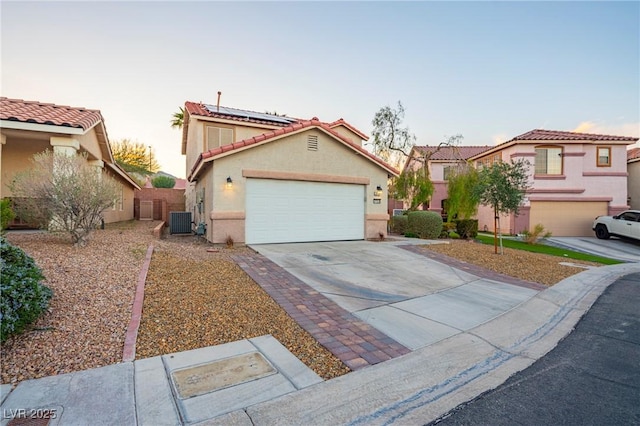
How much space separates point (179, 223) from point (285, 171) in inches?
285

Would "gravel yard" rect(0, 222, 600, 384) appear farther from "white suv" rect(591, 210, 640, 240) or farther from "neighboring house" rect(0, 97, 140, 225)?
"white suv" rect(591, 210, 640, 240)

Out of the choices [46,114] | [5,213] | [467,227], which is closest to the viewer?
[5,213]

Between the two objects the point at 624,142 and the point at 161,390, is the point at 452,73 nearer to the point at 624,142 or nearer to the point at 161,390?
the point at 624,142

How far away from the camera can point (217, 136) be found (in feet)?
51.6

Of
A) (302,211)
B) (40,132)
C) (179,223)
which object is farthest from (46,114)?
(302,211)

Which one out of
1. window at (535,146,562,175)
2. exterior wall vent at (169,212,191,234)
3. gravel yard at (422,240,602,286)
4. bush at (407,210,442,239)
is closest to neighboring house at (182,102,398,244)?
exterior wall vent at (169,212,191,234)

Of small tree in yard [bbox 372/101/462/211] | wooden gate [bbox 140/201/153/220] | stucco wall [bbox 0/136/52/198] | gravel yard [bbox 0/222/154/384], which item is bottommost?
gravel yard [bbox 0/222/154/384]

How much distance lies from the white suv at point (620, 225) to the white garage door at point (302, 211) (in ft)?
48.8

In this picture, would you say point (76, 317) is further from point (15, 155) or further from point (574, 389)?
point (15, 155)

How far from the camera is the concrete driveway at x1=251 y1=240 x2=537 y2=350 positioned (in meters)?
4.72

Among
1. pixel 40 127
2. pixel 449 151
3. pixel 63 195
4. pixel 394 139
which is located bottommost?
pixel 63 195

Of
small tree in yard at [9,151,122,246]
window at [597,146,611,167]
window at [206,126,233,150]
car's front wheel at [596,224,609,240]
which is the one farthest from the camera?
window at [597,146,611,167]

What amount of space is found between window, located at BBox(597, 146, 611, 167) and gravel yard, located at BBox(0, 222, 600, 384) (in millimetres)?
19158

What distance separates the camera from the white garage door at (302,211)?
1142 cm
